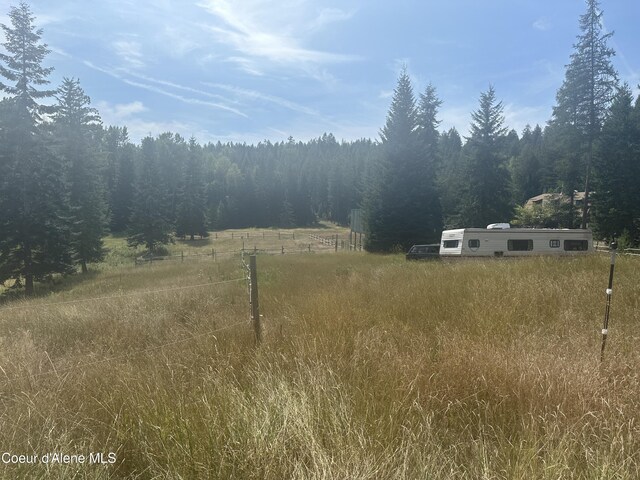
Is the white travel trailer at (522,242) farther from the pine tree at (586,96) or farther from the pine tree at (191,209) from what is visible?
the pine tree at (191,209)

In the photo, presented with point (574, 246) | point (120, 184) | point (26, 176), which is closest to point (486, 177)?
point (574, 246)

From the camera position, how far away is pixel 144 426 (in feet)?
9.29

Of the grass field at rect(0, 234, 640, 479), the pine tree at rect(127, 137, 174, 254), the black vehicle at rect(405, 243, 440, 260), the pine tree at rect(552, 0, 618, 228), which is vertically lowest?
the black vehicle at rect(405, 243, 440, 260)

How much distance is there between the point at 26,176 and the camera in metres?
22.6

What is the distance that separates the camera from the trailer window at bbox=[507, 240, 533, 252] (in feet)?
70.1

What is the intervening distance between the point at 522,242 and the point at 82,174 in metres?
37.3

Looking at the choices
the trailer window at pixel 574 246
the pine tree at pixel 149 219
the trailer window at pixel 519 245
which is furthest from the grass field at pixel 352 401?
the pine tree at pixel 149 219

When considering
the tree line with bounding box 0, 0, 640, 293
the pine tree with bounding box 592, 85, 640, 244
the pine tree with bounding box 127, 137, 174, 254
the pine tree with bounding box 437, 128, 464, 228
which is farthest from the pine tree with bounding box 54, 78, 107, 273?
the pine tree with bounding box 592, 85, 640, 244

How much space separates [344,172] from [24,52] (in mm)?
79903

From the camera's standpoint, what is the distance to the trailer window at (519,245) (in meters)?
21.4

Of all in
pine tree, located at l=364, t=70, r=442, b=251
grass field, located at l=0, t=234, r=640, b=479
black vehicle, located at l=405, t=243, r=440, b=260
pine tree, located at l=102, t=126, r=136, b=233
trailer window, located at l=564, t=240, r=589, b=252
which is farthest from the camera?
pine tree, located at l=102, t=126, r=136, b=233

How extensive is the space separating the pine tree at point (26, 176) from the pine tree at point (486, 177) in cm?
3485

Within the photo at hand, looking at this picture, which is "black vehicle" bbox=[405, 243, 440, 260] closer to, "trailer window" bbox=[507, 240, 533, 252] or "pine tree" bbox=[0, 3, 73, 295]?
"trailer window" bbox=[507, 240, 533, 252]

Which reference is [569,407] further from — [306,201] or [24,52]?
[306,201]
